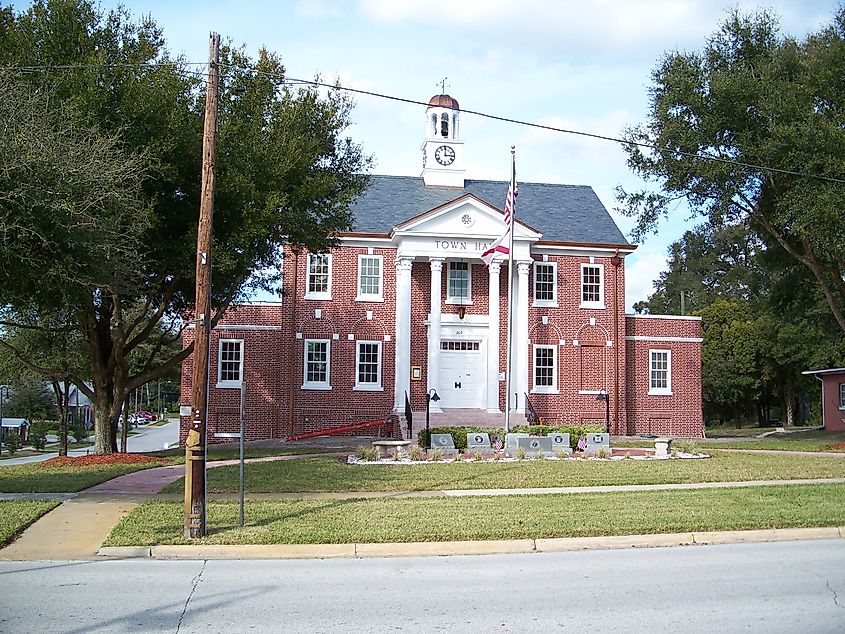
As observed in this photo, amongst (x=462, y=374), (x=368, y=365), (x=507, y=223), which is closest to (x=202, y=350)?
(x=507, y=223)

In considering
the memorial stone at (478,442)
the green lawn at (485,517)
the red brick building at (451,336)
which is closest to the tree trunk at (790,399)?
the red brick building at (451,336)

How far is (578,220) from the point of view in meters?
37.1

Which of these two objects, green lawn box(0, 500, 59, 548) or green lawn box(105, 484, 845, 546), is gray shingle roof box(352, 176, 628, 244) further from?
green lawn box(0, 500, 59, 548)

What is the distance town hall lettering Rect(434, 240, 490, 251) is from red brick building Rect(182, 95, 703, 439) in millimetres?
46

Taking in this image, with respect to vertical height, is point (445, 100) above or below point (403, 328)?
above

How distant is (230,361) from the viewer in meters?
34.0

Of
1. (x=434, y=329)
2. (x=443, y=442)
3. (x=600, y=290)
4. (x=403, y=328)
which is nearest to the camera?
(x=443, y=442)

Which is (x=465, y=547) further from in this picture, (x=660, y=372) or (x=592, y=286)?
(x=660, y=372)

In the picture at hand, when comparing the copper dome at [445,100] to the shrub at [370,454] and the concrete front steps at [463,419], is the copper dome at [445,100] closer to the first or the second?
the concrete front steps at [463,419]

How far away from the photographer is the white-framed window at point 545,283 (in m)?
35.3

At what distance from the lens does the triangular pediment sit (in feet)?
109

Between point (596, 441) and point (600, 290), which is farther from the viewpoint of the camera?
point (600, 290)

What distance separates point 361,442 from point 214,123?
60.3 ft

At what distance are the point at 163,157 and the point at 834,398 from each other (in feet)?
116
